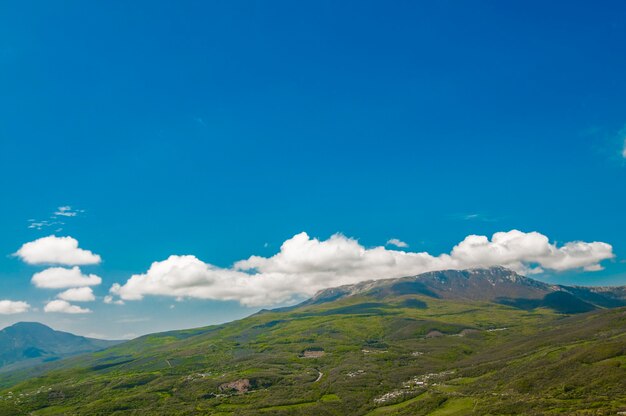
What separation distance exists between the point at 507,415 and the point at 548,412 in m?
17.4

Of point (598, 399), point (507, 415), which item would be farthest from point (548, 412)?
point (598, 399)

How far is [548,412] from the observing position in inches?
7431

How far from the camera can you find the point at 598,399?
649 feet

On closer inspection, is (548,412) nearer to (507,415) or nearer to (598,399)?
(507,415)

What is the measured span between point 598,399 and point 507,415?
141ft

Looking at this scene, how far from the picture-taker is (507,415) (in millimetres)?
197125

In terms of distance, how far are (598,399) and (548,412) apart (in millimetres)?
29635
